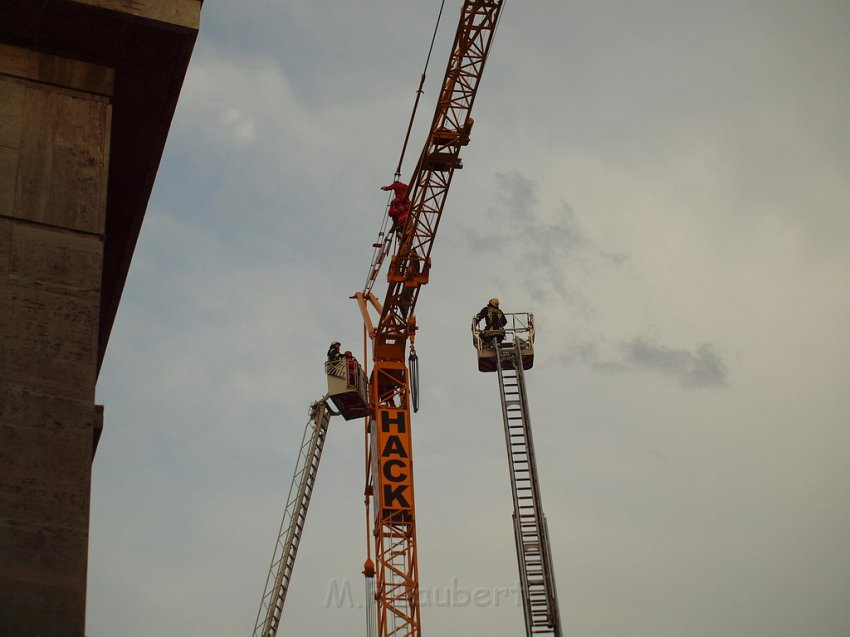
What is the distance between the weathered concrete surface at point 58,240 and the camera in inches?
346

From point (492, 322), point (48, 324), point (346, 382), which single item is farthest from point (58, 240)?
point (346, 382)

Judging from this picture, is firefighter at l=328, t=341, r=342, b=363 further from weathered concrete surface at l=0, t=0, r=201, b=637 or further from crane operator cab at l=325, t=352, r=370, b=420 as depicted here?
weathered concrete surface at l=0, t=0, r=201, b=637

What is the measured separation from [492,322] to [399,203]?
1128 cm

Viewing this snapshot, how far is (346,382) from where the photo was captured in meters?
43.5

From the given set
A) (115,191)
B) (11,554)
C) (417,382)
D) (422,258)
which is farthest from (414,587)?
(11,554)

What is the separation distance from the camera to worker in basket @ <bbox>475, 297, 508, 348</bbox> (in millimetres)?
33531

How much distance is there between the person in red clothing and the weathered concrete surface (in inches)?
1258

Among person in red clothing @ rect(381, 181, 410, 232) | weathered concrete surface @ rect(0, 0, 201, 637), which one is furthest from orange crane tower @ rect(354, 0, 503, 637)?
weathered concrete surface @ rect(0, 0, 201, 637)

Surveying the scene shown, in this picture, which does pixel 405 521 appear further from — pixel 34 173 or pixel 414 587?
pixel 34 173

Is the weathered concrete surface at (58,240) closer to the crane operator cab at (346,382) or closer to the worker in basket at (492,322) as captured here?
the worker in basket at (492,322)

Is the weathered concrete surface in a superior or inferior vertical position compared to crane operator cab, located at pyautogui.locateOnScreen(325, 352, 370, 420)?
inferior

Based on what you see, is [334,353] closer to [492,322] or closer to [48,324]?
[492,322]

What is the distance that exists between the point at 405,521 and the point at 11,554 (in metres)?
35.1

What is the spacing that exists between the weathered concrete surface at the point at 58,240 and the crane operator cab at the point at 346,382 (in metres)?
31.8
